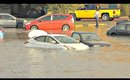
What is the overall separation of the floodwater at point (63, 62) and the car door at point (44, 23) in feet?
31.2

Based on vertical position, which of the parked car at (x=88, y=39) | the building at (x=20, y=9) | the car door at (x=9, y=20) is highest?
the building at (x=20, y=9)

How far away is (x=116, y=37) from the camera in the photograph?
3069 cm

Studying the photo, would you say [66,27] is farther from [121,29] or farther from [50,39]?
[50,39]

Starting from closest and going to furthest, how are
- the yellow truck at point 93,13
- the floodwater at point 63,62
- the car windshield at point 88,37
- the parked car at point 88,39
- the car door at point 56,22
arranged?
the floodwater at point 63,62 < the parked car at point 88,39 < the car windshield at point 88,37 < the car door at point 56,22 < the yellow truck at point 93,13

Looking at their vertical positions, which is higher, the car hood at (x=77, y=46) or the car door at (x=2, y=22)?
the car door at (x=2, y=22)

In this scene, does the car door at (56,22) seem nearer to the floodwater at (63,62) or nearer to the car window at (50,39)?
the floodwater at (63,62)

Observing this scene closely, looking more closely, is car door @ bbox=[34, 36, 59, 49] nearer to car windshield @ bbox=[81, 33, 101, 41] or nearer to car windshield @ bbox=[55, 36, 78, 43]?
car windshield @ bbox=[55, 36, 78, 43]

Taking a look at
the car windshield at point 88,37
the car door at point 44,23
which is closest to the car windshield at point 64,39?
the car windshield at point 88,37

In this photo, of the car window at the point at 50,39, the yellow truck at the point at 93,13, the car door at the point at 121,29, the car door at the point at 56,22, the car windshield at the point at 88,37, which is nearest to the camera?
the car window at the point at 50,39

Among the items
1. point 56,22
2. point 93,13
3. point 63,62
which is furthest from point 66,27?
point 63,62

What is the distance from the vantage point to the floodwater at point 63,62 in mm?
13683

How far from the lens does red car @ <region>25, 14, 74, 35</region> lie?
113ft

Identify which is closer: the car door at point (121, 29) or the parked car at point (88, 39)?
the parked car at point (88, 39)

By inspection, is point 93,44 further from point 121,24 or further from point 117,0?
point 117,0
